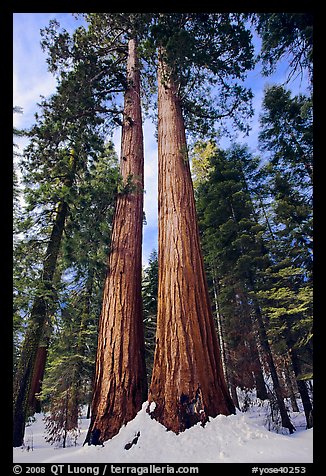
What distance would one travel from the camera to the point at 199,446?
243 centimetres

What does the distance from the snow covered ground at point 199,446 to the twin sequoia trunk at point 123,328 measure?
274 millimetres

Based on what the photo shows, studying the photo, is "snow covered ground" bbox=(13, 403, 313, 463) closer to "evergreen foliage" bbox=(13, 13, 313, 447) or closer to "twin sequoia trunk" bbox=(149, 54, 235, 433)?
"twin sequoia trunk" bbox=(149, 54, 235, 433)

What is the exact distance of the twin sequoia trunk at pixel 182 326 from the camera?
2.85 metres

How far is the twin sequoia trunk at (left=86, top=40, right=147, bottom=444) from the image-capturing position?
314cm

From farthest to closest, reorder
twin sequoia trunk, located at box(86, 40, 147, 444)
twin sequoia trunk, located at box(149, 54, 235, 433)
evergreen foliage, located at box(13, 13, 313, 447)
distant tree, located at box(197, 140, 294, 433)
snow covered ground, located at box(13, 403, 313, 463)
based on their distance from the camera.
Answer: distant tree, located at box(197, 140, 294, 433) < evergreen foliage, located at box(13, 13, 313, 447) < twin sequoia trunk, located at box(86, 40, 147, 444) < twin sequoia trunk, located at box(149, 54, 235, 433) < snow covered ground, located at box(13, 403, 313, 463)

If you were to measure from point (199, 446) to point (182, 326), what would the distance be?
1.21 m

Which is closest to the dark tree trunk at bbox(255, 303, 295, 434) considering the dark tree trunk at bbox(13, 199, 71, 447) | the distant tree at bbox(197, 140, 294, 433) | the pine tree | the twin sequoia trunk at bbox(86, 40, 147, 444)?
the distant tree at bbox(197, 140, 294, 433)

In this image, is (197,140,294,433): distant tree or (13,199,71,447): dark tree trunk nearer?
(13,199,71,447): dark tree trunk

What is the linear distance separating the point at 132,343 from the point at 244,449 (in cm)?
182

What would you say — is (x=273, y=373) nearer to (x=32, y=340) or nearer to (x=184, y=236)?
(x=184, y=236)

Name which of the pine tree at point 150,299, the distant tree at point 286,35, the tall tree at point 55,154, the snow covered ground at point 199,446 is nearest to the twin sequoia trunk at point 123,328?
the snow covered ground at point 199,446

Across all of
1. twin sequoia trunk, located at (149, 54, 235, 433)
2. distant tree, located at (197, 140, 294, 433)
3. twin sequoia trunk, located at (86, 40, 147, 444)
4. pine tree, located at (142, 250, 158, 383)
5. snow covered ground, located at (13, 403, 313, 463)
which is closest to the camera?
snow covered ground, located at (13, 403, 313, 463)

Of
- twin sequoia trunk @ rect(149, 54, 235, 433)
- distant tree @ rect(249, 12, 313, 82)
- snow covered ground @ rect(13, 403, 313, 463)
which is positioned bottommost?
snow covered ground @ rect(13, 403, 313, 463)

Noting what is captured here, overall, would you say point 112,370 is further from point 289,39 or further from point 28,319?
point 289,39
